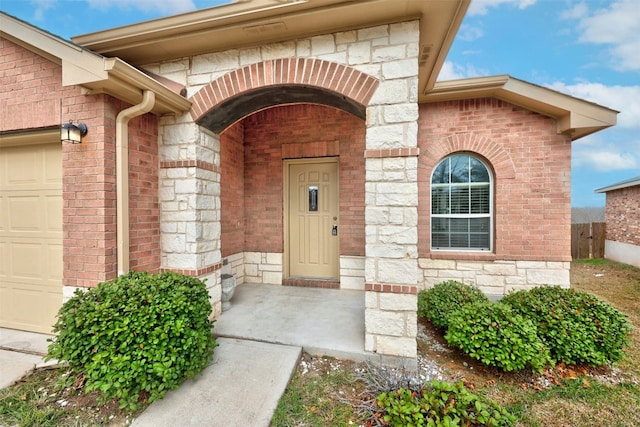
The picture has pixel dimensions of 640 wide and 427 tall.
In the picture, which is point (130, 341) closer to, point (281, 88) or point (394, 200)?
point (394, 200)

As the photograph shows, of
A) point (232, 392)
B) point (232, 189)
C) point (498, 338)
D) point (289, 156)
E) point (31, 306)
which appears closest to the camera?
point (232, 392)

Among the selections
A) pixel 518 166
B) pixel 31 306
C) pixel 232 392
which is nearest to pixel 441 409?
pixel 232 392

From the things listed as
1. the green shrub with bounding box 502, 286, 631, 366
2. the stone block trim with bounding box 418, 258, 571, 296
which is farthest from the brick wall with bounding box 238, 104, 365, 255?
the green shrub with bounding box 502, 286, 631, 366

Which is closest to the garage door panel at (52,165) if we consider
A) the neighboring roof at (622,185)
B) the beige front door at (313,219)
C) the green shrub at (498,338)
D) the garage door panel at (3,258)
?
the garage door panel at (3,258)

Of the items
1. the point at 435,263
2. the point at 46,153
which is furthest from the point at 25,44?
the point at 435,263

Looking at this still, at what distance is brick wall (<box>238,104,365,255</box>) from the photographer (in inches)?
181

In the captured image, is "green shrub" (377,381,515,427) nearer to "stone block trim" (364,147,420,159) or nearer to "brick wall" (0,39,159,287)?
"stone block trim" (364,147,420,159)

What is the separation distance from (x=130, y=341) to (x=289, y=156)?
3.64 metres

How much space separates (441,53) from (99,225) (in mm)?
4166

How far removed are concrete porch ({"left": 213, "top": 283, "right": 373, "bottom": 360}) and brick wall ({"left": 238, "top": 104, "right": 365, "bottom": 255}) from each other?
91 centimetres

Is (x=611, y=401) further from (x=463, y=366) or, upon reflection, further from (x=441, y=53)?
(x=441, y=53)

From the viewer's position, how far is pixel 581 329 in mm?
2557

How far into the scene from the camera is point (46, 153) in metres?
2.97

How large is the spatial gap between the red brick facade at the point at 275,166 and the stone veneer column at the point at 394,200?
198cm
